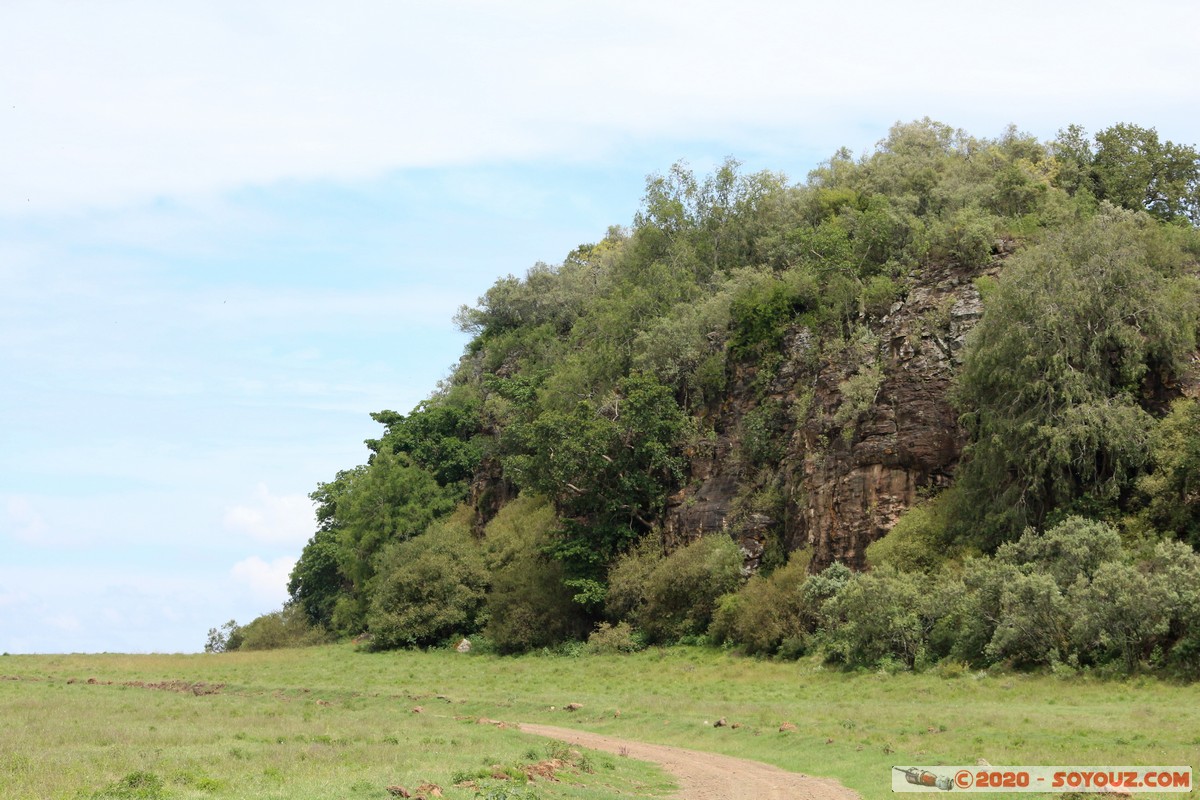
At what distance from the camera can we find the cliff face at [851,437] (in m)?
44.0

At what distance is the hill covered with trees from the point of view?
36.6 metres

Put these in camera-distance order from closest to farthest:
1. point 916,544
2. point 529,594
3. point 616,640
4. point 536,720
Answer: point 536,720 < point 916,544 < point 616,640 < point 529,594

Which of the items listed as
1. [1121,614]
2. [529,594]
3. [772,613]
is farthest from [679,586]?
[1121,614]

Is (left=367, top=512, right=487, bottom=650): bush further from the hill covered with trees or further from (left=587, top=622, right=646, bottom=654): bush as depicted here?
(left=587, top=622, right=646, bottom=654): bush

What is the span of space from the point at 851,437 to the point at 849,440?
0.58 feet

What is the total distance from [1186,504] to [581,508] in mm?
27304

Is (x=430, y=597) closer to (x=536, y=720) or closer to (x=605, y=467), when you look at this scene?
(x=605, y=467)

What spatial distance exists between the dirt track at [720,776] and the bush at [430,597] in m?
33.0

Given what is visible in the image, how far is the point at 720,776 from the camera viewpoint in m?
21.5

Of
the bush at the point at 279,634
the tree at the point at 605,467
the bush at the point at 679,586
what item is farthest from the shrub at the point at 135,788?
the bush at the point at 279,634

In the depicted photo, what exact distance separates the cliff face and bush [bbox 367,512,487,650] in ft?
39.2

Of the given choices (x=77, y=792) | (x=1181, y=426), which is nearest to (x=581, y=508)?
(x=1181, y=426)

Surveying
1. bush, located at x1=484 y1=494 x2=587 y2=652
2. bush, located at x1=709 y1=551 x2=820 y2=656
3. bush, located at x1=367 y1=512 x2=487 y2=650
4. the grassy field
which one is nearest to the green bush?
bush, located at x1=709 y1=551 x2=820 y2=656

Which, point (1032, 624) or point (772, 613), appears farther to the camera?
point (772, 613)
